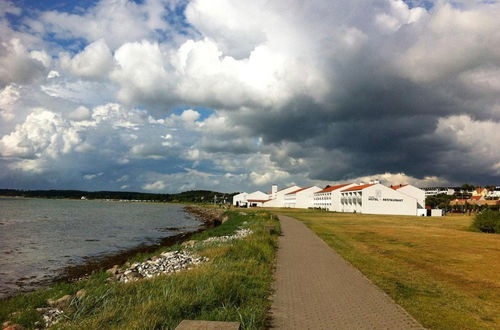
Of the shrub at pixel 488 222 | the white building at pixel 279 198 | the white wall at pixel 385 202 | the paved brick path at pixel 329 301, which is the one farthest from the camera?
the white building at pixel 279 198

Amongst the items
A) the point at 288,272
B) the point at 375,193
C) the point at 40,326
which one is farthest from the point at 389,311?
the point at 375,193

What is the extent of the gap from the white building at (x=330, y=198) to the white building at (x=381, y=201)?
10744mm

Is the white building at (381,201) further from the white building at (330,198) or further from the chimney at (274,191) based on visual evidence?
the chimney at (274,191)

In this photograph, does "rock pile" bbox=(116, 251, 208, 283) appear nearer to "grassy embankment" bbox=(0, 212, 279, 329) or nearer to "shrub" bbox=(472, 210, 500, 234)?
"grassy embankment" bbox=(0, 212, 279, 329)

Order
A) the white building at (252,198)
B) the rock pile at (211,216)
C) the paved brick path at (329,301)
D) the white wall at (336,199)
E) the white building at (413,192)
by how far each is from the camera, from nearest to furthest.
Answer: the paved brick path at (329,301) → the rock pile at (211,216) → the white building at (413,192) → the white wall at (336,199) → the white building at (252,198)

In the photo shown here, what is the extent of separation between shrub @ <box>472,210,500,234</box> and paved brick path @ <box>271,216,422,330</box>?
30.2 metres

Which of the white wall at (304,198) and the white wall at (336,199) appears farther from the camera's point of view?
the white wall at (304,198)

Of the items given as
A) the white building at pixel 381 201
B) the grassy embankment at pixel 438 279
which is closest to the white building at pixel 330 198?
the white building at pixel 381 201

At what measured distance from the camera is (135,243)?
31.9m

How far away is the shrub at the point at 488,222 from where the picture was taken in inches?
1452

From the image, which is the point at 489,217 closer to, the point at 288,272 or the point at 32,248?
the point at 288,272

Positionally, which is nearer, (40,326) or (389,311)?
(40,326)

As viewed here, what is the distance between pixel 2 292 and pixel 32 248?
555 inches

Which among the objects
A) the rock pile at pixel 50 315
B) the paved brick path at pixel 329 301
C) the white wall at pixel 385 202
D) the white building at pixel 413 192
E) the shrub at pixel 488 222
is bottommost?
the rock pile at pixel 50 315
